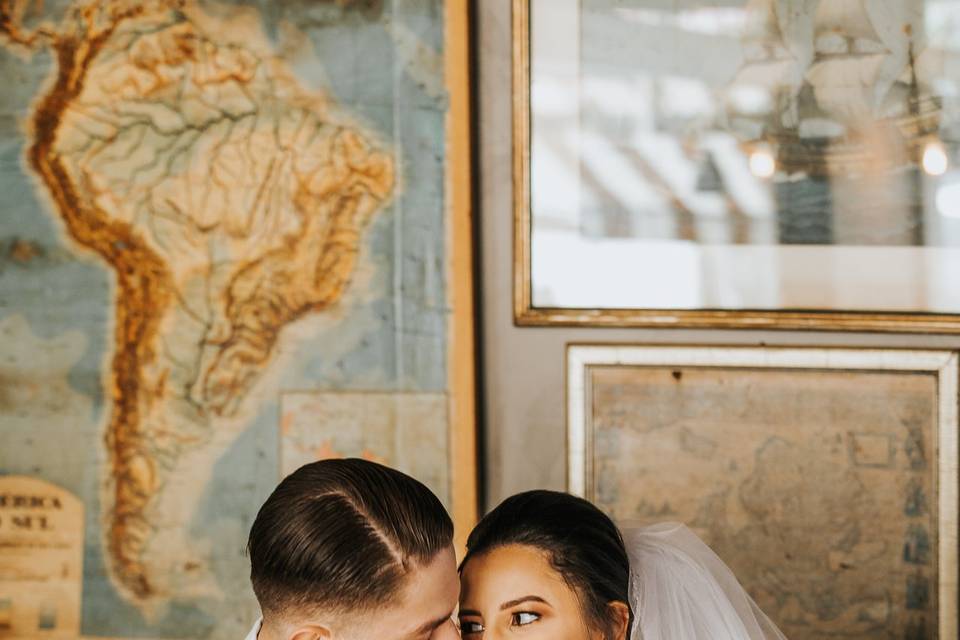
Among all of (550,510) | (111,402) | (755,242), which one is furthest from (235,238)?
(755,242)

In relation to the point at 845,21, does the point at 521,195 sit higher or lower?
lower

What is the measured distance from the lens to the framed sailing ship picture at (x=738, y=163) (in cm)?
183

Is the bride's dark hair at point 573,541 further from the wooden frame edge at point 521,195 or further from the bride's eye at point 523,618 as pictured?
the wooden frame edge at point 521,195

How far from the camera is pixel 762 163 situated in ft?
6.16

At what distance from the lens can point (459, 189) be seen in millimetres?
1914

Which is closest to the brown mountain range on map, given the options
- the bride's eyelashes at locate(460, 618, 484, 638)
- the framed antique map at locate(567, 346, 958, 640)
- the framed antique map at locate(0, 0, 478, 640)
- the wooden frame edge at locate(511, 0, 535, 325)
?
the framed antique map at locate(0, 0, 478, 640)

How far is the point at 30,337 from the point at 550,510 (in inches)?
48.3

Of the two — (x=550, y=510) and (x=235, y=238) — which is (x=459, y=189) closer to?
(x=235, y=238)

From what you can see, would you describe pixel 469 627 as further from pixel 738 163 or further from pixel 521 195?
pixel 738 163

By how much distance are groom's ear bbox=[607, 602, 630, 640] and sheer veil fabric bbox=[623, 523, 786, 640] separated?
20mm

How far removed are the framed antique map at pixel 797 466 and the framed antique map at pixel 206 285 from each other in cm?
32

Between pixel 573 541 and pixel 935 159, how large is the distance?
1.04m

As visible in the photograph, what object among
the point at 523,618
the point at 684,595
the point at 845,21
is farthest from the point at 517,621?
the point at 845,21

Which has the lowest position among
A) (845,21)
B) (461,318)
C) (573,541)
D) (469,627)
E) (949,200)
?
(469,627)
